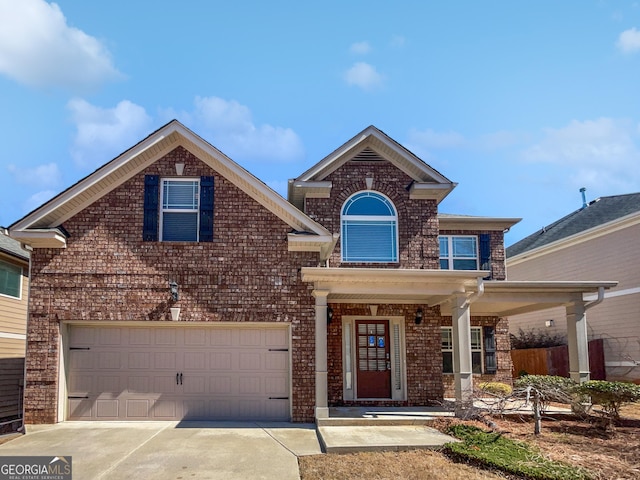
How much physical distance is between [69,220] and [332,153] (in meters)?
6.21

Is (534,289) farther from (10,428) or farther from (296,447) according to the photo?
(10,428)

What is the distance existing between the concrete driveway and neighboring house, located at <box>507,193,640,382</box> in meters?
12.1

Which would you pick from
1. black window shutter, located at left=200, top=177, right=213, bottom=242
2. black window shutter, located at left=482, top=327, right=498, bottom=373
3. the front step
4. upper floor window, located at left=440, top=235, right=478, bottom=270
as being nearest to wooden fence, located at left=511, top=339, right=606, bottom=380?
black window shutter, located at left=482, top=327, right=498, bottom=373

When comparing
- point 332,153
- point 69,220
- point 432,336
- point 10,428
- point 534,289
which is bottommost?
point 10,428

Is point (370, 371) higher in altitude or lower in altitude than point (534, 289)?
lower

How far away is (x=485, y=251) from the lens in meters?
16.8

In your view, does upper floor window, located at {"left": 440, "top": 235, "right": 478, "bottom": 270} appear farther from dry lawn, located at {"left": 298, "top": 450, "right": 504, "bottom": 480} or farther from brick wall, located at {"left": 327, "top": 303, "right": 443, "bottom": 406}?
dry lawn, located at {"left": 298, "top": 450, "right": 504, "bottom": 480}

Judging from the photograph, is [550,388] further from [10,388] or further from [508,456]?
[10,388]

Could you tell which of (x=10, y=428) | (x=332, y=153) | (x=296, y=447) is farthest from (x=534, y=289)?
(x=10, y=428)

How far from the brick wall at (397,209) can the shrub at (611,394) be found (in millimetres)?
4447

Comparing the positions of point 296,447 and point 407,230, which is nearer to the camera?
point 296,447

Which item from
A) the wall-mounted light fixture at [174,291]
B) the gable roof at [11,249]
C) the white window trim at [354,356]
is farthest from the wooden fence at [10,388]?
the white window trim at [354,356]

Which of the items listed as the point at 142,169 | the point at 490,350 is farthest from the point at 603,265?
the point at 142,169

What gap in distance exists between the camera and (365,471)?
7.83 m
